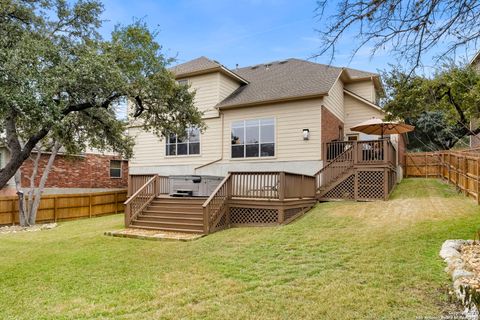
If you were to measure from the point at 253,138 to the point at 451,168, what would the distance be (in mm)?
8927

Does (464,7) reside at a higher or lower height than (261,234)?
higher

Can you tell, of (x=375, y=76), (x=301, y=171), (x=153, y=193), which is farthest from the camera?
(x=375, y=76)

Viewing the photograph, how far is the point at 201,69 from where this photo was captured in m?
16.9

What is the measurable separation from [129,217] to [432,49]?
1030 cm

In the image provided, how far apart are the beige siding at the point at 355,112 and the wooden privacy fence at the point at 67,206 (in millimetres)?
13089

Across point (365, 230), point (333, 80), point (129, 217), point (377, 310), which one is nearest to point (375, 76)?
point (333, 80)

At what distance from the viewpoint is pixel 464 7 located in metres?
4.52

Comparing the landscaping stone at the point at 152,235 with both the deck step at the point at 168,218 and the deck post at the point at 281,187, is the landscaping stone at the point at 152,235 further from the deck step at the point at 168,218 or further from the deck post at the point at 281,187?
the deck post at the point at 281,187

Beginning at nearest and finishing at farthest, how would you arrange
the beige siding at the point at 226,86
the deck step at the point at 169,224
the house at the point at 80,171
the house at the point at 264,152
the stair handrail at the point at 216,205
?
the stair handrail at the point at 216,205
the deck step at the point at 169,224
the house at the point at 264,152
the beige siding at the point at 226,86
the house at the point at 80,171

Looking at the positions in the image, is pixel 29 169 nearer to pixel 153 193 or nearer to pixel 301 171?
pixel 153 193

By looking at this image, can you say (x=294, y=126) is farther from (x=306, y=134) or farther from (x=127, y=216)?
(x=127, y=216)

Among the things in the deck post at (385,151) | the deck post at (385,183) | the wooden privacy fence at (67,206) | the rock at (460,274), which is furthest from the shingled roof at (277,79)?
the rock at (460,274)

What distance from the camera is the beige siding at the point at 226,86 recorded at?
1720cm

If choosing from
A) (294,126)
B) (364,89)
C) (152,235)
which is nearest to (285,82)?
(294,126)
